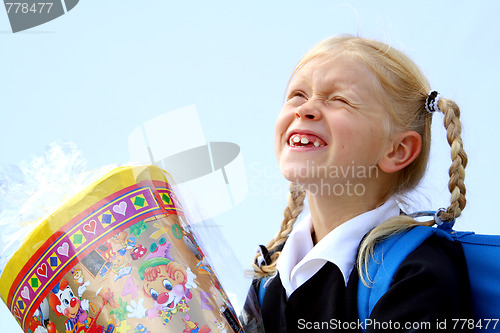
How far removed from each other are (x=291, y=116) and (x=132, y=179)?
370 mm

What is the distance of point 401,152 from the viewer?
1.14 m

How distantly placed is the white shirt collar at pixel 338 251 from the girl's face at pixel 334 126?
0.08 meters

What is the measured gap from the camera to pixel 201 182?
1.02 metres

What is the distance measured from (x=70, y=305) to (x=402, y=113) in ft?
2.27

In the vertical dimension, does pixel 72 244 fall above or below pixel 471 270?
above

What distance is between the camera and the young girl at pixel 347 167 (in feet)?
3.34

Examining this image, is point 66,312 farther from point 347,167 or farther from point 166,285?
point 347,167

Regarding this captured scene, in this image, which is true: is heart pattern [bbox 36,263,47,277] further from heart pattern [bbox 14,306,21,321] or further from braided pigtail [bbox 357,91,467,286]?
braided pigtail [bbox 357,91,467,286]

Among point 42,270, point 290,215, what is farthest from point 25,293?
point 290,215

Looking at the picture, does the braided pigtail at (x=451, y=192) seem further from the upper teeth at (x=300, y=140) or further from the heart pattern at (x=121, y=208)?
the heart pattern at (x=121, y=208)

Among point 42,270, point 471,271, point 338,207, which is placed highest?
point 42,270

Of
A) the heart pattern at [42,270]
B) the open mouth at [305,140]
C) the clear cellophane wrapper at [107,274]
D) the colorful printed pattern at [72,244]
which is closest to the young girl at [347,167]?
the open mouth at [305,140]

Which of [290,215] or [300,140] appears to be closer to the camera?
[300,140]

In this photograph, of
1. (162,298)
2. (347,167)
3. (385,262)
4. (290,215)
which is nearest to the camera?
(162,298)
